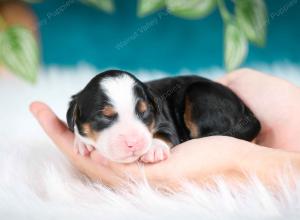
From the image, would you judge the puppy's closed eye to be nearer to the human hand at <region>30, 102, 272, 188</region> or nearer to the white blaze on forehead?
the white blaze on forehead

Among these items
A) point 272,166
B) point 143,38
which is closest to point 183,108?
point 272,166

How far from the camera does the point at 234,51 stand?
4176 mm

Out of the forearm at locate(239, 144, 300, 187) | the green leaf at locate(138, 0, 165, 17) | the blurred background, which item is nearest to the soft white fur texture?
the forearm at locate(239, 144, 300, 187)

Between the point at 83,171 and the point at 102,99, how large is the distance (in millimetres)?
428

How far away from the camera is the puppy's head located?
7.44ft

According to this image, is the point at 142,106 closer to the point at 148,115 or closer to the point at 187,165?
the point at 148,115

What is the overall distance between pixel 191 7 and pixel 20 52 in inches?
47.5

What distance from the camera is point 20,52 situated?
378 cm

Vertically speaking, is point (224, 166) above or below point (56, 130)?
below

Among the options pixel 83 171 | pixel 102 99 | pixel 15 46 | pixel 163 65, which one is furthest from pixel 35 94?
pixel 102 99

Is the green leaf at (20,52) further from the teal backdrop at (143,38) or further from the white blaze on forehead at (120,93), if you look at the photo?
the white blaze on forehead at (120,93)

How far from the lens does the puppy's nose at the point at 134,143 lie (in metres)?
2.24

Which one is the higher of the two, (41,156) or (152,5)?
(152,5)

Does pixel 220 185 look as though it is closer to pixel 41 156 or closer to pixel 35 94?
pixel 41 156
